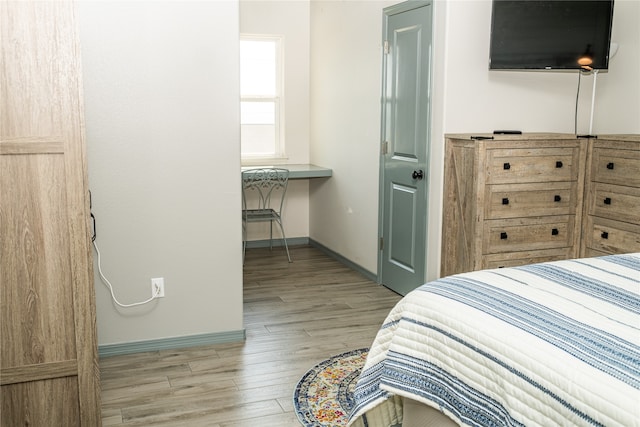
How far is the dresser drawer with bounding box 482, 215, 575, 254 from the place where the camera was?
3.85 m

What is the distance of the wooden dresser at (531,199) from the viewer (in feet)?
12.4

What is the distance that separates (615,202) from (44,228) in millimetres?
3129

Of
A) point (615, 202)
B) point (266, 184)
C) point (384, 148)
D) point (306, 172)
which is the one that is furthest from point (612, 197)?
point (266, 184)

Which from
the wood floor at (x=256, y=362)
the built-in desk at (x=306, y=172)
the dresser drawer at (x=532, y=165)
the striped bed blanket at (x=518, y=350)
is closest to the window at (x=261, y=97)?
the built-in desk at (x=306, y=172)

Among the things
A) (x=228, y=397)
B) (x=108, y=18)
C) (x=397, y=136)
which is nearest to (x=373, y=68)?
(x=397, y=136)

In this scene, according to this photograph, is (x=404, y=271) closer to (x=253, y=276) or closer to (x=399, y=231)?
(x=399, y=231)

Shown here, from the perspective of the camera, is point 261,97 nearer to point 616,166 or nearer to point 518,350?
point 616,166

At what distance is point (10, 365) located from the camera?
2.41 metres

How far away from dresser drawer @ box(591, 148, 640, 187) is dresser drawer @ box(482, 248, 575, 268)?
1.65 ft

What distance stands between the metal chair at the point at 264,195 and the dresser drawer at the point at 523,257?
2293 mm

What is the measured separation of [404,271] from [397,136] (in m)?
0.97

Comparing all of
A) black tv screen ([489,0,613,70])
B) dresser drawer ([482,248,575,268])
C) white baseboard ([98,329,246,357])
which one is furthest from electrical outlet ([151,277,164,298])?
black tv screen ([489,0,613,70])

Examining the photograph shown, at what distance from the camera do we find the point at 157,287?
3629mm

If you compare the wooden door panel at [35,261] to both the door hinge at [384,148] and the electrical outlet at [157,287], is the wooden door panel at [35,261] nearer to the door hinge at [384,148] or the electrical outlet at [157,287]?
the electrical outlet at [157,287]
